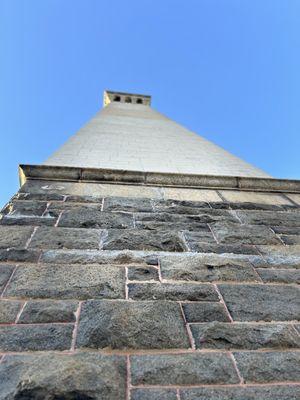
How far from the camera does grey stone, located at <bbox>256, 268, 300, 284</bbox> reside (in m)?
2.14

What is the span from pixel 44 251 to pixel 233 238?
51.1 inches

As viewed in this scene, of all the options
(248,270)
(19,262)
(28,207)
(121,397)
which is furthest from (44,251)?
(248,270)

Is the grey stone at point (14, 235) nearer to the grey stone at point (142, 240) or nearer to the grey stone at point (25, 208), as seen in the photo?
the grey stone at point (25, 208)

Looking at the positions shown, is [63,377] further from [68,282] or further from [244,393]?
[244,393]

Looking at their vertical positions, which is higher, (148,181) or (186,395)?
(148,181)

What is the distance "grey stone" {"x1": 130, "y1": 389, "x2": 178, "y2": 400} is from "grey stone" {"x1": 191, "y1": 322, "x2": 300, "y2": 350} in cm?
29

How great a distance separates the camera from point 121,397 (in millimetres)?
1319

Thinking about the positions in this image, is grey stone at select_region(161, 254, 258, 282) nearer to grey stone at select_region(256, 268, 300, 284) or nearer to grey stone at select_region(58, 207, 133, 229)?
grey stone at select_region(256, 268, 300, 284)

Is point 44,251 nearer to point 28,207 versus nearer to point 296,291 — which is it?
point 28,207

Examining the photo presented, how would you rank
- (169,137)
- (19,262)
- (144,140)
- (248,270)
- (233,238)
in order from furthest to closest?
(169,137) < (144,140) < (233,238) < (248,270) < (19,262)

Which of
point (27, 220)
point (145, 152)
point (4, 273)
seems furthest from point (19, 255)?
point (145, 152)

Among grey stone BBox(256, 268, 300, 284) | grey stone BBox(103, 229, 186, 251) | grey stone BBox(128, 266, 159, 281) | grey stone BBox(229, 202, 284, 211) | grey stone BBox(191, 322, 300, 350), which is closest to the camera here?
grey stone BBox(191, 322, 300, 350)

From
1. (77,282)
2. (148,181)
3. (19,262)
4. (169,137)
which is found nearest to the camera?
(77,282)

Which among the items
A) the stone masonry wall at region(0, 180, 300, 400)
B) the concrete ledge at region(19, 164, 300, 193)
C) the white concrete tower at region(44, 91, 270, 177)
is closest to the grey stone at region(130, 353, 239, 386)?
the stone masonry wall at region(0, 180, 300, 400)
